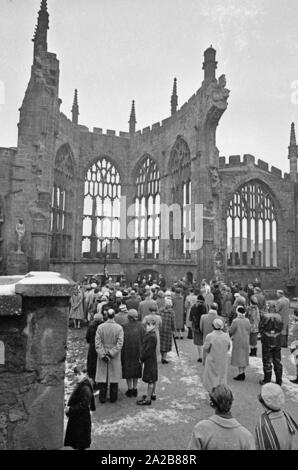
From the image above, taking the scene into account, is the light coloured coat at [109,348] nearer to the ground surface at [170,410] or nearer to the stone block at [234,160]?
the ground surface at [170,410]

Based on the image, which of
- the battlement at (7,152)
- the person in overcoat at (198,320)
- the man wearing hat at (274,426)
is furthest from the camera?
the battlement at (7,152)

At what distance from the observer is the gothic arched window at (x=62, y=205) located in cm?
2305

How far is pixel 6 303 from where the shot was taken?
318cm

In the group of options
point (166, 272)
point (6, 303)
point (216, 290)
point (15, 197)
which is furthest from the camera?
point (166, 272)

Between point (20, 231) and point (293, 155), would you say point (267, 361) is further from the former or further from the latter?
point (293, 155)

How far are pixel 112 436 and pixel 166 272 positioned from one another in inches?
728

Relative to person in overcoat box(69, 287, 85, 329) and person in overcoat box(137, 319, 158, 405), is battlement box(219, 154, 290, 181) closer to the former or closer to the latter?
person in overcoat box(69, 287, 85, 329)

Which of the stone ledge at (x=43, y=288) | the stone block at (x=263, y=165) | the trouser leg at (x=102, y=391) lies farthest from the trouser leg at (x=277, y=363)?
the stone block at (x=263, y=165)

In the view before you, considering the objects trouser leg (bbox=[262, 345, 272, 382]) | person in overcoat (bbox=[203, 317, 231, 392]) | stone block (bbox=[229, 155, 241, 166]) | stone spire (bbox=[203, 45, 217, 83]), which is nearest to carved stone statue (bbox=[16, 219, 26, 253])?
stone spire (bbox=[203, 45, 217, 83])

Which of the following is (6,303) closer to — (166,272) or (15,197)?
(15,197)

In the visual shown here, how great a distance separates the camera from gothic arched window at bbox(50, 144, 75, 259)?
23.0 m

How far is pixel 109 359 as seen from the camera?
5.12 meters

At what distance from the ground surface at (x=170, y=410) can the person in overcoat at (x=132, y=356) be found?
257 mm

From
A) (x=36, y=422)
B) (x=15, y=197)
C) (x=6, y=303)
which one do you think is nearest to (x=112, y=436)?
(x=36, y=422)
